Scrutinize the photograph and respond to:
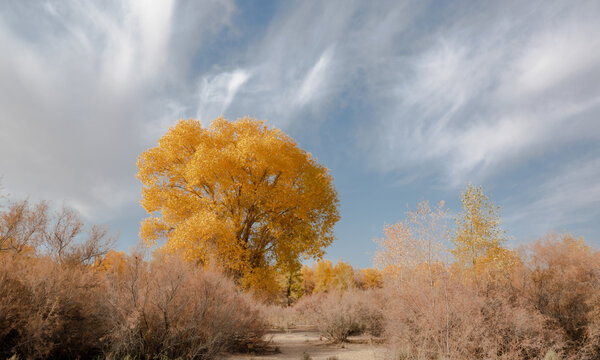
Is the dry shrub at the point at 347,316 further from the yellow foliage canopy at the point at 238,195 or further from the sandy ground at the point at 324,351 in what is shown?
the yellow foliage canopy at the point at 238,195

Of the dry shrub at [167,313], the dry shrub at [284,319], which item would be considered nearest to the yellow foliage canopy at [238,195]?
the dry shrub at [284,319]

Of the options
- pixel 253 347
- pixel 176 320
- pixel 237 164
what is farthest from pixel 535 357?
pixel 237 164

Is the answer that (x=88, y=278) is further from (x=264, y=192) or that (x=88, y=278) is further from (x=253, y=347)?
(x=264, y=192)

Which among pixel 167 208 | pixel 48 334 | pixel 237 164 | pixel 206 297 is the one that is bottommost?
pixel 48 334

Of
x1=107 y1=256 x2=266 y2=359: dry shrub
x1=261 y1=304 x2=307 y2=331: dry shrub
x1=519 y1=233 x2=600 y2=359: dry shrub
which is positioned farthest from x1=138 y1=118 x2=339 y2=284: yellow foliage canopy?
x1=519 y1=233 x2=600 y2=359: dry shrub

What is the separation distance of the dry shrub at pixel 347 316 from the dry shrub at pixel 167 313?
5567mm

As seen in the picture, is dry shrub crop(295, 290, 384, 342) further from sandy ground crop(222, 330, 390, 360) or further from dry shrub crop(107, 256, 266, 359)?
dry shrub crop(107, 256, 266, 359)

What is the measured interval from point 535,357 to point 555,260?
15.2 ft

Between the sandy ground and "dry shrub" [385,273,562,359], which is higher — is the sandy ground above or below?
below

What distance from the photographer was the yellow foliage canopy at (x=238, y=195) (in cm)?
1745

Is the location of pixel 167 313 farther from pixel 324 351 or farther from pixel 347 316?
pixel 347 316

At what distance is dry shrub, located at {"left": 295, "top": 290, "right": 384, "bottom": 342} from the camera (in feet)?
42.5

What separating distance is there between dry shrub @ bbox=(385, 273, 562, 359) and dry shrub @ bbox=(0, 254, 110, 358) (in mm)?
7102

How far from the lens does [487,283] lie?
10680mm
